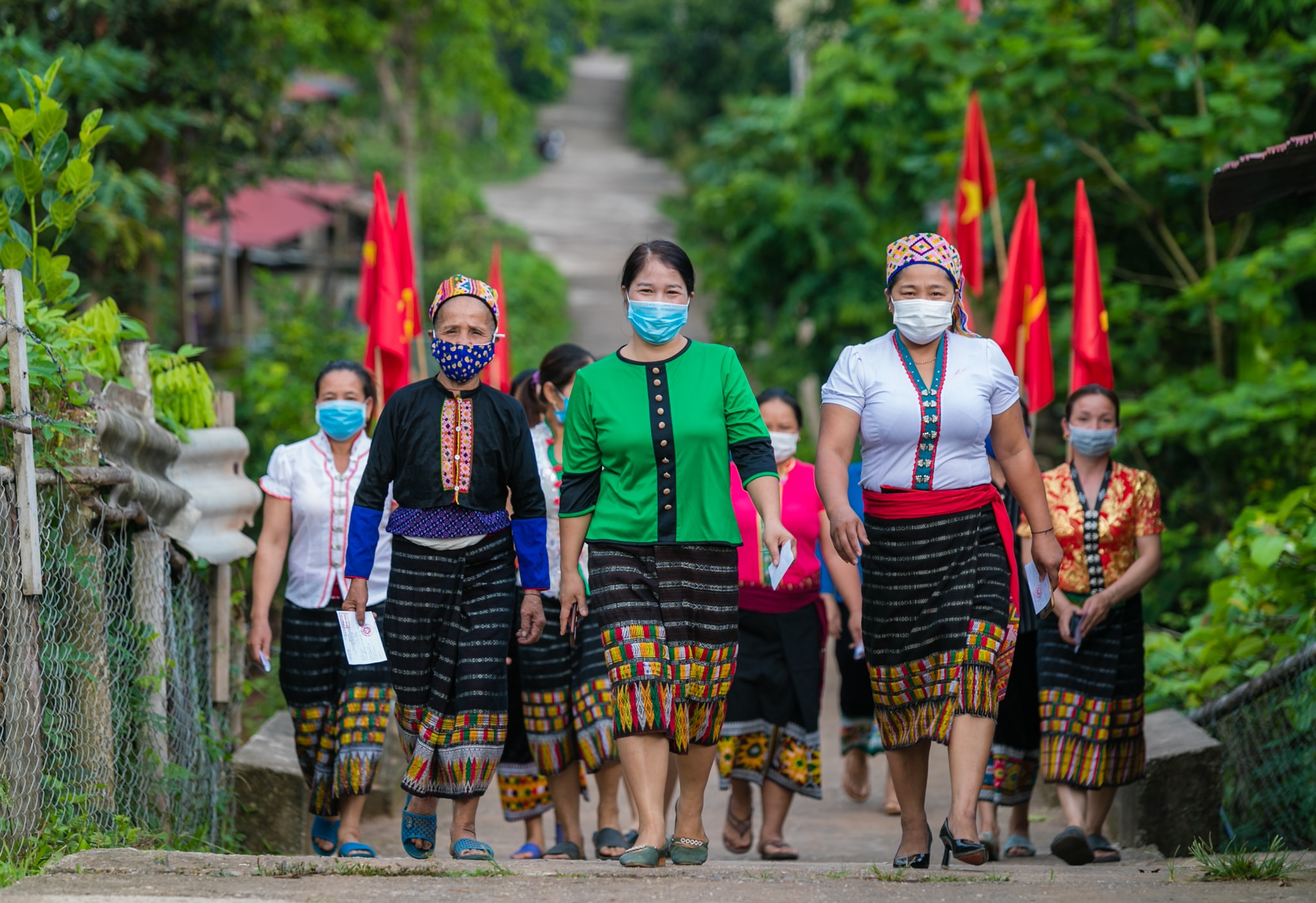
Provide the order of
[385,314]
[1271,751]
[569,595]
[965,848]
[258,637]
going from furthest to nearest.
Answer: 1. [385,314]
2. [1271,751]
3. [258,637]
4. [569,595]
5. [965,848]

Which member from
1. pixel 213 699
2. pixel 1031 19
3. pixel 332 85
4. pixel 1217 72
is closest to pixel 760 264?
pixel 1031 19

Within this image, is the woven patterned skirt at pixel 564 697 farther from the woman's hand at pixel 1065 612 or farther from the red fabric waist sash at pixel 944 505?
the woman's hand at pixel 1065 612

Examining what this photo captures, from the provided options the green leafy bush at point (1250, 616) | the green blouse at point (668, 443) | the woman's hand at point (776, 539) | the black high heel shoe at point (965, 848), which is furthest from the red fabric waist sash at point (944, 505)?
the green leafy bush at point (1250, 616)

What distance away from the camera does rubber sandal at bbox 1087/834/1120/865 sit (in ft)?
18.7

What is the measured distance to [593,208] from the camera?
135 feet

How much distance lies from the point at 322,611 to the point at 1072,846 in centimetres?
290

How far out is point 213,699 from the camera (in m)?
6.17

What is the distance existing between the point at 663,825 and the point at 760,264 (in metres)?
11.9

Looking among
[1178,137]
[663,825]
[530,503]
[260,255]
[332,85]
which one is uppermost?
[332,85]

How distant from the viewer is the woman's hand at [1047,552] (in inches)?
189

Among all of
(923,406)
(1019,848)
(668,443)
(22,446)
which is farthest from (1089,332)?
(22,446)

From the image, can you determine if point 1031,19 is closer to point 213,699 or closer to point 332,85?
point 213,699

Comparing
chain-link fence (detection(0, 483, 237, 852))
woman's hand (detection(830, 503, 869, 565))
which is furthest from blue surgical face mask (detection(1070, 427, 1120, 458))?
chain-link fence (detection(0, 483, 237, 852))

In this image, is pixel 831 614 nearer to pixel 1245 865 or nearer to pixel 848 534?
pixel 848 534
